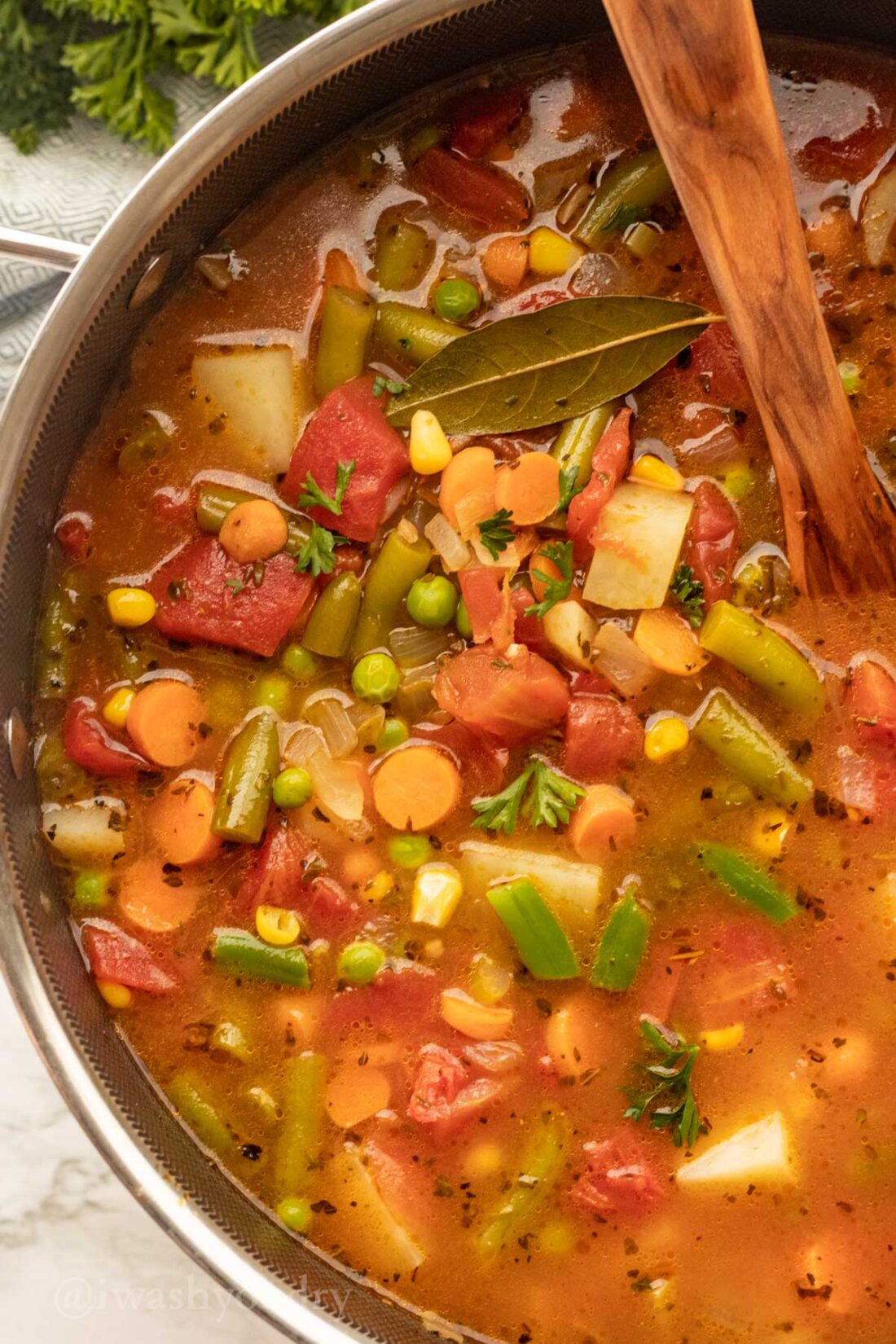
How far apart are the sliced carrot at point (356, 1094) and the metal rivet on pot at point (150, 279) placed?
2.04 metres

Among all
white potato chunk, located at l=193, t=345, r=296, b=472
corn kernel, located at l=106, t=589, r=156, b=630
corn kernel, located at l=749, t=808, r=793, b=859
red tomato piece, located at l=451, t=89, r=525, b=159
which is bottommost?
corn kernel, located at l=749, t=808, r=793, b=859

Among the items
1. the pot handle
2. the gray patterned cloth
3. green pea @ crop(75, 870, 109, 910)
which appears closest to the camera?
the pot handle

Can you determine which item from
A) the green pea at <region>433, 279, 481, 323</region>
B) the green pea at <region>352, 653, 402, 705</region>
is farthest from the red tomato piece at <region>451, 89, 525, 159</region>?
the green pea at <region>352, 653, 402, 705</region>

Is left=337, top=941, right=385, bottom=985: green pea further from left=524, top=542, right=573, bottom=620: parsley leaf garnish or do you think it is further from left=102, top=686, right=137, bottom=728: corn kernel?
left=524, top=542, right=573, bottom=620: parsley leaf garnish

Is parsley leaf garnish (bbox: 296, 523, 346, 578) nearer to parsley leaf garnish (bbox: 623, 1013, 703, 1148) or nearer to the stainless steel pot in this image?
the stainless steel pot

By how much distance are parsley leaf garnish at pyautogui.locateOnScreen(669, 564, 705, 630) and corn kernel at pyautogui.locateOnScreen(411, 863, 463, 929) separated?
2.95ft

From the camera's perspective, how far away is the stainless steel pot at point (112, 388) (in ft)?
9.64

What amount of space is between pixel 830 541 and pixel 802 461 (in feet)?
0.72

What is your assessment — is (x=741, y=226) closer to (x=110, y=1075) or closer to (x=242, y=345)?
(x=242, y=345)

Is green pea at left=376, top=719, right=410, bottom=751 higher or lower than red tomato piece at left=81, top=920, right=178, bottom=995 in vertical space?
higher

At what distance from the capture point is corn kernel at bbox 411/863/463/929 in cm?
318

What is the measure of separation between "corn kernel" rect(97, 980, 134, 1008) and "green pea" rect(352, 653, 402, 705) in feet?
3.30

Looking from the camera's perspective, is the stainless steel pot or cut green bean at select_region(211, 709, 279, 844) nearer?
the stainless steel pot

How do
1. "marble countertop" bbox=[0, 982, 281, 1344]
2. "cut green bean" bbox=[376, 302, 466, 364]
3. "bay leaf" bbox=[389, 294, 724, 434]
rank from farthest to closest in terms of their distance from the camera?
"marble countertop" bbox=[0, 982, 281, 1344]
"cut green bean" bbox=[376, 302, 466, 364]
"bay leaf" bbox=[389, 294, 724, 434]
